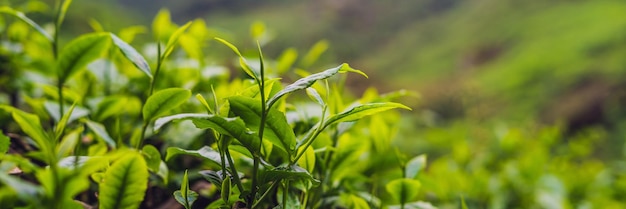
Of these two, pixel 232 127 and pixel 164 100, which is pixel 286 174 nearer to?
→ pixel 232 127

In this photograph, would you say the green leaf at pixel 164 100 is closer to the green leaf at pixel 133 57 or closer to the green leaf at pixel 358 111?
the green leaf at pixel 133 57

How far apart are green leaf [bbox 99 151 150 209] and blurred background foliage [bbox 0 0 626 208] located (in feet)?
1.78

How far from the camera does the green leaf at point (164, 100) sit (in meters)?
0.62

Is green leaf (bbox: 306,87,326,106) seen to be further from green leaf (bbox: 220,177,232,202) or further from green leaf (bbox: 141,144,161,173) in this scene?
green leaf (bbox: 141,144,161,173)

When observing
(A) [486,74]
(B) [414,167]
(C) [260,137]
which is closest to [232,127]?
(C) [260,137]

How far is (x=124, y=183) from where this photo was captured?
52 centimetres

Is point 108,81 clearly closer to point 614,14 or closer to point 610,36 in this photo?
point 610,36

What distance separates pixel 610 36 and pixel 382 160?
67.0 feet

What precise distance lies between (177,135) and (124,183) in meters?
0.33

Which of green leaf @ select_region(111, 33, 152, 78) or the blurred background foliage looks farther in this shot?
the blurred background foliage

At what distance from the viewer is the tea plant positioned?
A: 52cm

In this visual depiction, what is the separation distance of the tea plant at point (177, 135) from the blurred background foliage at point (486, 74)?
0.49 feet

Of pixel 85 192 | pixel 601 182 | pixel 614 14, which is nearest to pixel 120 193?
pixel 85 192

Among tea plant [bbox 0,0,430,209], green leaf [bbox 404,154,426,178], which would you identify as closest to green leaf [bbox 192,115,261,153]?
tea plant [bbox 0,0,430,209]
